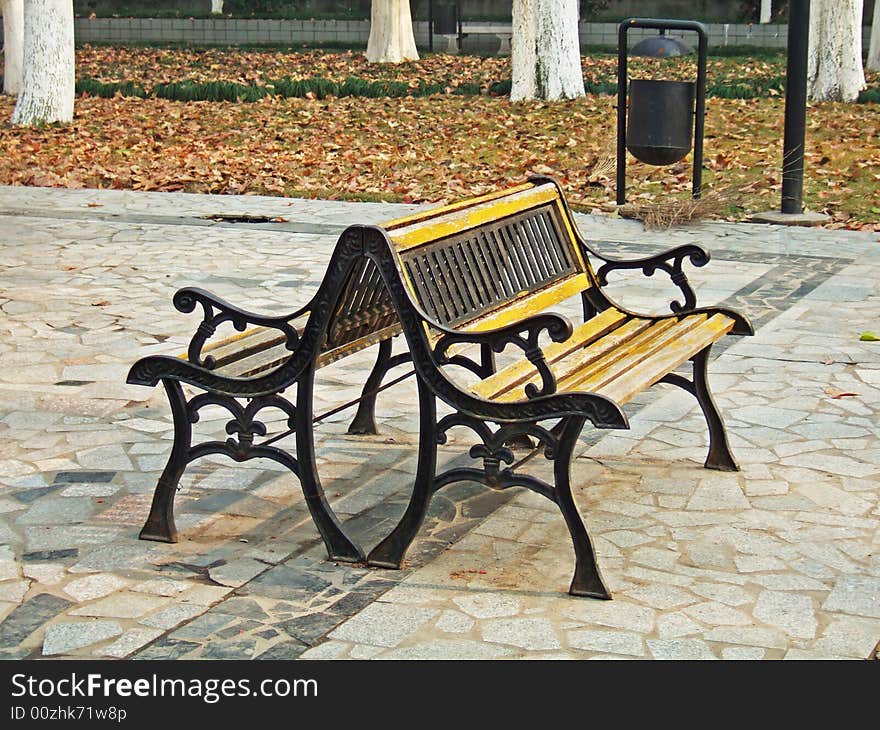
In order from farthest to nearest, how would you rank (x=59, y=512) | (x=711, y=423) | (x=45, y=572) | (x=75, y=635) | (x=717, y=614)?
(x=711, y=423) < (x=59, y=512) < (x=45, y=572) < (x=717, y=614) < (x=75, y=635)

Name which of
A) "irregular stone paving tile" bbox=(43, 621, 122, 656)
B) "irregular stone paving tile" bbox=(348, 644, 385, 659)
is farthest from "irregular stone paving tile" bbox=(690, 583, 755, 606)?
"irregular stone paving tile" bbox=(43, 621, 122, 656)

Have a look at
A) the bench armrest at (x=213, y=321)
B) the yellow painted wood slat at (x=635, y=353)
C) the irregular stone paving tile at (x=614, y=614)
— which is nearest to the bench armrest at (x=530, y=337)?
the yellow painted wood slat at (x=635, y=353)

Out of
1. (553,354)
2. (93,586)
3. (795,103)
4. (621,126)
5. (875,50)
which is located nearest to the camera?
(93,586)

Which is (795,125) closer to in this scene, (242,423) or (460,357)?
(460,357)

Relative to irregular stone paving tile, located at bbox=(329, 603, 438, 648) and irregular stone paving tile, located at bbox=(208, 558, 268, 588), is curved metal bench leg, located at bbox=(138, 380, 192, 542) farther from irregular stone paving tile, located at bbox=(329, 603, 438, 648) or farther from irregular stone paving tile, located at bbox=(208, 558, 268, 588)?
irregular stone paving tile, located at bbox=(329, 603, 438, 648)

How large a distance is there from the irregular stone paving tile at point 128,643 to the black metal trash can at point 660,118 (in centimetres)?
764

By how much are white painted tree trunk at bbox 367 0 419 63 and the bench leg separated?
2239 centimetres

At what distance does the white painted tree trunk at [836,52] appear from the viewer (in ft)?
63.8

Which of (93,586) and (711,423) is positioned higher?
(711,423)

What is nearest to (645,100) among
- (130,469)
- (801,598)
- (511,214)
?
(511,214)

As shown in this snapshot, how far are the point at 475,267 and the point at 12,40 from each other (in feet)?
61.0

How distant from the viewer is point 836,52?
19734 millimetres

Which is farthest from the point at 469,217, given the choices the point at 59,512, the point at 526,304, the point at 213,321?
the point at 59,512

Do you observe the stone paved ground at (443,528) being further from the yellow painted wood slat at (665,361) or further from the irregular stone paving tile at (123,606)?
the yellow painted wood slat at (665,361)
